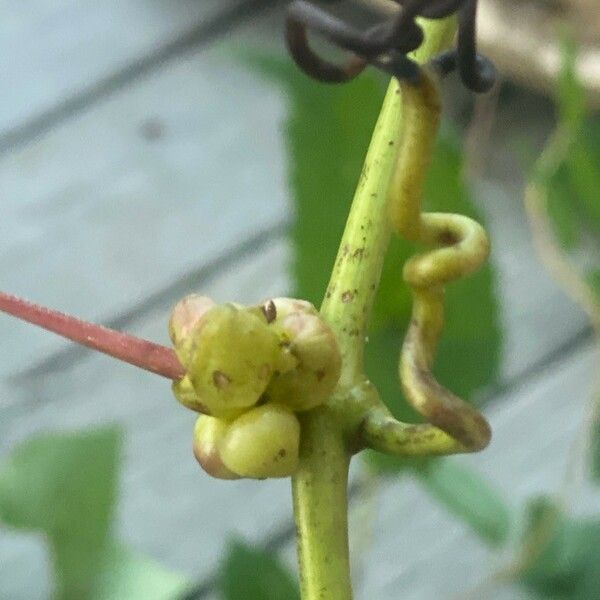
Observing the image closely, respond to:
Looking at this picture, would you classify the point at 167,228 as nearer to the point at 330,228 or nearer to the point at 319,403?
the point at 330,228

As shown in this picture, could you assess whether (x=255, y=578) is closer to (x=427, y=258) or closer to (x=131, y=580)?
(x=131, y=580)

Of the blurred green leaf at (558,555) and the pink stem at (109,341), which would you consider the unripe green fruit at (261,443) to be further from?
the blurred green leaf at (558,555)

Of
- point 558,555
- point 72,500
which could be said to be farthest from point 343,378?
point 558,555

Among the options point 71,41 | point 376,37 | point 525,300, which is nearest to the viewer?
point 376,37

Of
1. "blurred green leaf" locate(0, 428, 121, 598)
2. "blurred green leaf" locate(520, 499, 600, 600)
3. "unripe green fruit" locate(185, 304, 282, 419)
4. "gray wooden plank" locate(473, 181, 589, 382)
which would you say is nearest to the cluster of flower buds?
"unripe green fruit" locate(185, 304, 282, 419)

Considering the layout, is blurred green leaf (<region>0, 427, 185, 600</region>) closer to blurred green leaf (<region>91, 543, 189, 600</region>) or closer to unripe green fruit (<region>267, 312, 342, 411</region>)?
blurred green leaf (<region>91, 543, 189, 600</region>)

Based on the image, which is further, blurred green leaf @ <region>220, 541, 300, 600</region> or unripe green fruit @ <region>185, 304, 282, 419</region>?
blurred green leaf @ <region>220, 541, 300, 600</region>
